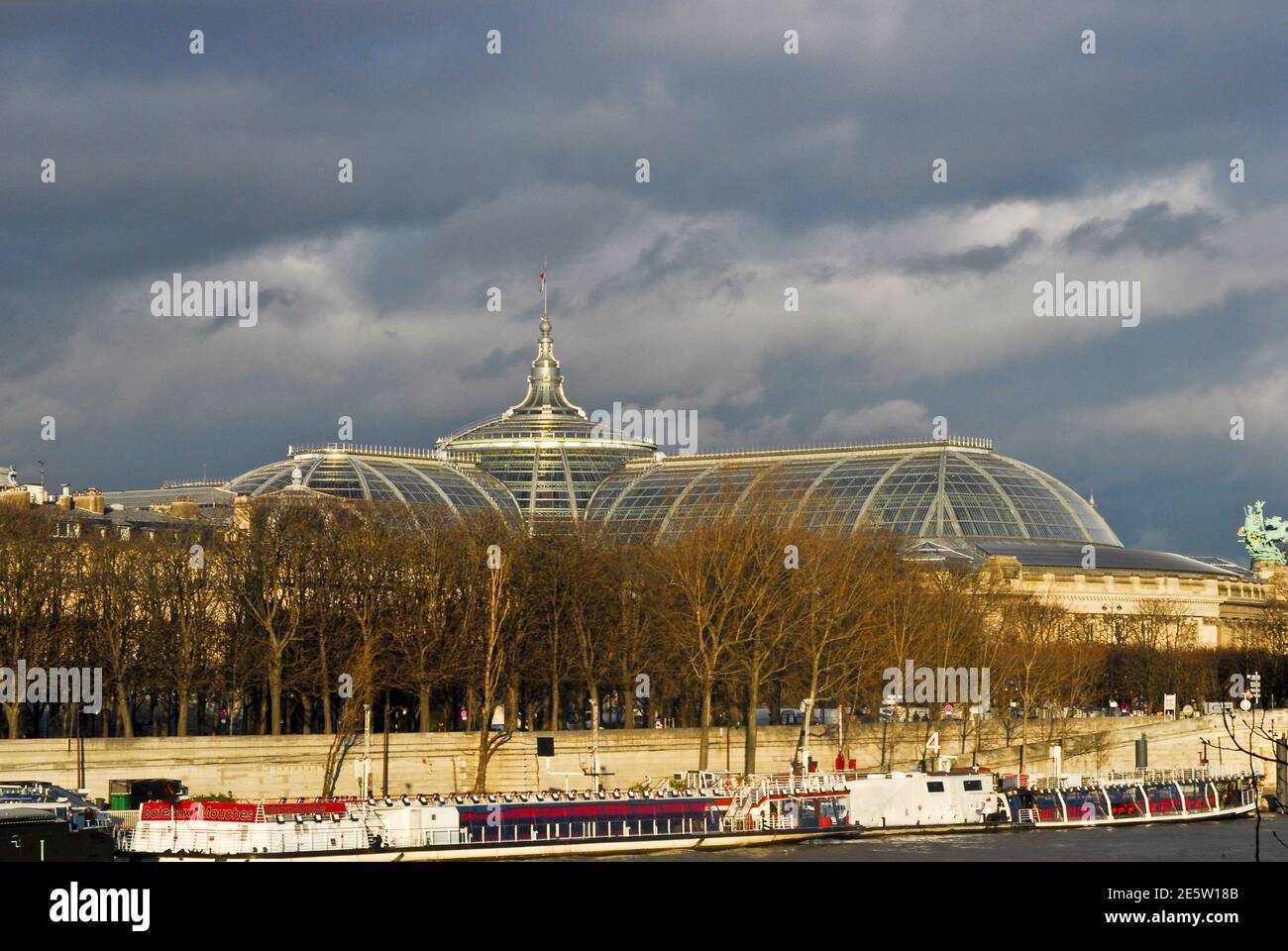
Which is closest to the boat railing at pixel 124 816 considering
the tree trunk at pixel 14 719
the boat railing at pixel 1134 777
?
the tree trunk at pixel 14 719

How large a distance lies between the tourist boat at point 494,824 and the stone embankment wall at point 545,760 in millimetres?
9071

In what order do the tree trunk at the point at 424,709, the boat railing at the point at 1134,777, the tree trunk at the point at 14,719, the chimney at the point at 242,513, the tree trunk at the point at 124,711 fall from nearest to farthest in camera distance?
the tree trunk at the point at 14,719, the tree trunk at the point at 124,711, the tree trunk at the point at 424,709, the boat railing at the point at 1134,777, the chimney at the point at 242,513

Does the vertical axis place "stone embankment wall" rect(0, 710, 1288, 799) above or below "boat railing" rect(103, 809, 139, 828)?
above

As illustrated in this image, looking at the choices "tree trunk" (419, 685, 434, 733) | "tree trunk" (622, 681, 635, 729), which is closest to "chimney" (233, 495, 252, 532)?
"tree trunk" (622, 681, 635, 729)

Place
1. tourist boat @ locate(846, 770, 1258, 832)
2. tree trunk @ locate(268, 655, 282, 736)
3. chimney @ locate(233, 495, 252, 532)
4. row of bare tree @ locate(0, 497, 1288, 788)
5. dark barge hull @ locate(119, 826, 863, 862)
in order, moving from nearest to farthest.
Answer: dark barge hull @ locate(119, 826, 863, 862) < tourist boat @ locate(846, 770, 1258, 832) < tree trunk @ locate(268, 655, 282, 736) < row of bare tree @ locate(0, 497, 1288, 788) < chimney @ locate(233, 495, 252, 532)

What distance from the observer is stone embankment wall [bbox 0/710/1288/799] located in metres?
95.9

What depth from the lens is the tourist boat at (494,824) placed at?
264ft

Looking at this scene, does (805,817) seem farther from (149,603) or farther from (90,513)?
(90,513)

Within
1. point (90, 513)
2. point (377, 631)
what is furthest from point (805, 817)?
point (90, 513)

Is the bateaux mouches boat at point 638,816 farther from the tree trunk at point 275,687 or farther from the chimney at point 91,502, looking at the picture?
the chimney at point 91,502

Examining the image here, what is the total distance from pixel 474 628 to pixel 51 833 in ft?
140

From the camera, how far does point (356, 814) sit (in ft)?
276

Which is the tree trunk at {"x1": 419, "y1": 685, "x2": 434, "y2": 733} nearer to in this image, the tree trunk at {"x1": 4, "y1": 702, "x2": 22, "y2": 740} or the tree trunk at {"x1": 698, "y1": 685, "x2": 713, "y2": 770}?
the tree trunk at {"x1": 698, "y1": 685, "x2": 713, "y2": 770}

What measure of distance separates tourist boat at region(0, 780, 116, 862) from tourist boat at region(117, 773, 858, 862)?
2.37 m
